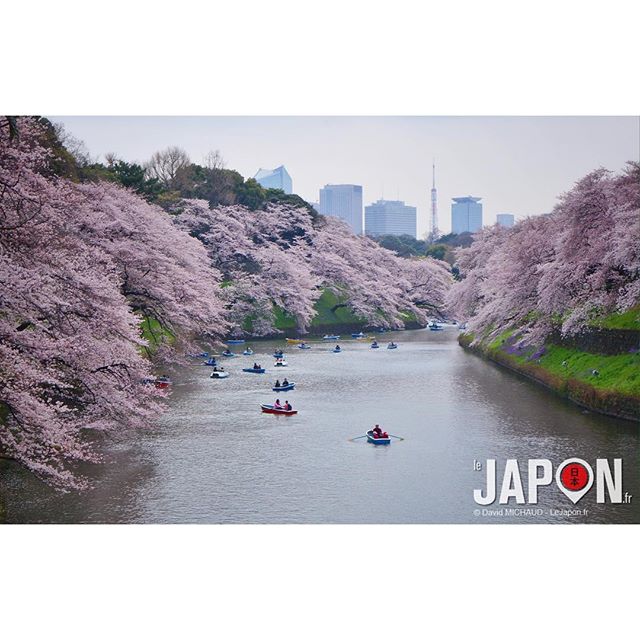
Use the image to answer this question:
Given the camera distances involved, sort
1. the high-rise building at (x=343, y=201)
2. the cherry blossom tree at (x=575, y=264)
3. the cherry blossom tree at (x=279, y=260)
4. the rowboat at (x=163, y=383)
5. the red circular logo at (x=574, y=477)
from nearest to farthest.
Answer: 1. the red circular logo at (x=574, y=477)
2. the high-rise building at (x=343, y=201)
3. the cherry blossom tree at (x=575, y=264)
4. the rowboat at (x=163, y=383)
5. the cherry blossom tree at (x=279, y=260)

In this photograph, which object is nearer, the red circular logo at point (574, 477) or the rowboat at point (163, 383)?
the red circular logo at point (574, 477)

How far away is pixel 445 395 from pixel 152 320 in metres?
11.9

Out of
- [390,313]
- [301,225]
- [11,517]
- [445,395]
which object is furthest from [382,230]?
[390,313]

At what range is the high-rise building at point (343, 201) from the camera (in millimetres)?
25328

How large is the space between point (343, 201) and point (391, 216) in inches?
96.6

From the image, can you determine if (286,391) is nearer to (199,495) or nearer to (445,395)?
(445,395)

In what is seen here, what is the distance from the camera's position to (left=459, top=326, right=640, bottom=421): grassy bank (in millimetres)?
24625

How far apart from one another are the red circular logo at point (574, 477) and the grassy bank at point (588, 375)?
648 cm

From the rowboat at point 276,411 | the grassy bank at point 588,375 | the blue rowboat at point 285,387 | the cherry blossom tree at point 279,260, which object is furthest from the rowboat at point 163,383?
the cherry blossom tree at point 279,260

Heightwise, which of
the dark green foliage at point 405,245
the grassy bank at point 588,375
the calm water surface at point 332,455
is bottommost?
the calm water surface at point 332,455

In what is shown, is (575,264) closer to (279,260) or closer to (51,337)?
(51,337)

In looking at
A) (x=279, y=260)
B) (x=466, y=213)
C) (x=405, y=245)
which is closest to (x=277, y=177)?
(x=466, y=213)

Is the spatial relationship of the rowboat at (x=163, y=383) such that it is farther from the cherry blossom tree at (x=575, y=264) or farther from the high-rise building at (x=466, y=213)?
the cherry blossom tree at (x=575, y=264)

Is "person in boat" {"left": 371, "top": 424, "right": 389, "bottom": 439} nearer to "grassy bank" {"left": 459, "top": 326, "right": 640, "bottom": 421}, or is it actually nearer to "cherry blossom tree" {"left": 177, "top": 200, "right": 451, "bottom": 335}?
"grassy bank" {"left": 459, "top": 326, "right": 640, "bottom": 421}
